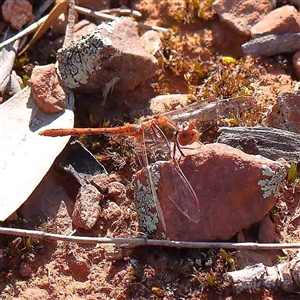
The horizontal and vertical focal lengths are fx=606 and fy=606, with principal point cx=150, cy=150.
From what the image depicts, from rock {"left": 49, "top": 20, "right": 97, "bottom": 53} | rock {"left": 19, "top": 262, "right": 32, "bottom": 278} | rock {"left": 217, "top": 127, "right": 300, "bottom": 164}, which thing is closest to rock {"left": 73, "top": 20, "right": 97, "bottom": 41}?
rock {"left": 49, "top": 20, "right": 97, "bottom": 53}

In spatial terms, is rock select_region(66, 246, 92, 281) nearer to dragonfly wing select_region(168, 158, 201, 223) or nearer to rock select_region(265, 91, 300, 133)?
dragonfly wing select_region(168, 158, 201, 223)

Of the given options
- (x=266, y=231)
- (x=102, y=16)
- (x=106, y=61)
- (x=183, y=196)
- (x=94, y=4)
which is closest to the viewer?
(x=183, y=196)

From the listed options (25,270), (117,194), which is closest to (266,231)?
(117,194)

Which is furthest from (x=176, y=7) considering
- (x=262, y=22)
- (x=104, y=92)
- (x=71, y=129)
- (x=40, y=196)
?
(x=40, y=196)

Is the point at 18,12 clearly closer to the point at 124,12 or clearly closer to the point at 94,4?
the point at 94,4

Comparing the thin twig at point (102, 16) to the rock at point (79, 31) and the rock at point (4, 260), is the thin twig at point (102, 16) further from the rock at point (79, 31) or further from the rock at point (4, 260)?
the rock at point (4, 260)

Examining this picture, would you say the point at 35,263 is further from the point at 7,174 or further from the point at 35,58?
the point at 35,58
